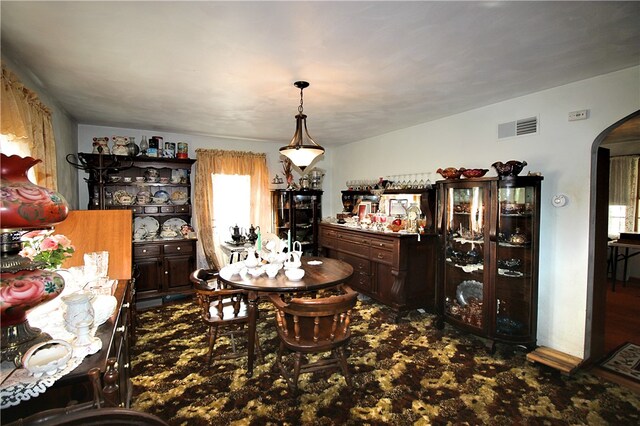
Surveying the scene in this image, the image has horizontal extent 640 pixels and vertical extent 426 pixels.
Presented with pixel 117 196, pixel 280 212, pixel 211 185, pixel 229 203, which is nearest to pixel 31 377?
pixel 117 196

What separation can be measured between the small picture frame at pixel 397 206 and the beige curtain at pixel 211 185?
2.37m

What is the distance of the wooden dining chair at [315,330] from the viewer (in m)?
2.12

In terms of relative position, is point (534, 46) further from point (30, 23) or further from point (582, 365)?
point (30, 23)

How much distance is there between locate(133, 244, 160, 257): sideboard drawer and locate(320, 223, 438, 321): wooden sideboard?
9.30 ft

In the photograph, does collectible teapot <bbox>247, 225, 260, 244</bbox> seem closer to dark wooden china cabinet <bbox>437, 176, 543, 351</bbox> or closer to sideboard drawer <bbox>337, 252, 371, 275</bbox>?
sideboard drawer <bbox>337, 252, 371, 275</bbox>

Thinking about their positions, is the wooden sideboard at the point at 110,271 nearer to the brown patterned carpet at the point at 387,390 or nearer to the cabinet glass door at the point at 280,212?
the brown patterned carpet at the point at 387,390

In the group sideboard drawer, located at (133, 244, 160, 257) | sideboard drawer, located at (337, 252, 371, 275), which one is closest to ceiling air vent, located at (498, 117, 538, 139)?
sideboard drawer, located at (337, 252, 371, 275)

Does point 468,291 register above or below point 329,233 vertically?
below

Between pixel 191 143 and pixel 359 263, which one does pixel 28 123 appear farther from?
pixel 359 263

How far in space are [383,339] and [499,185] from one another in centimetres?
193

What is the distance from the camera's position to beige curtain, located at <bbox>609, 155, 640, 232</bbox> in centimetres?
538

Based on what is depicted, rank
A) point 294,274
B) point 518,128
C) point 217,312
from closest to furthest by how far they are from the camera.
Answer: point 294,274
point 217,312
point 518,128

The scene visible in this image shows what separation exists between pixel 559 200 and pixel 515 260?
668 millimetres

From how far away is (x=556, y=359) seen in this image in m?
2.65
